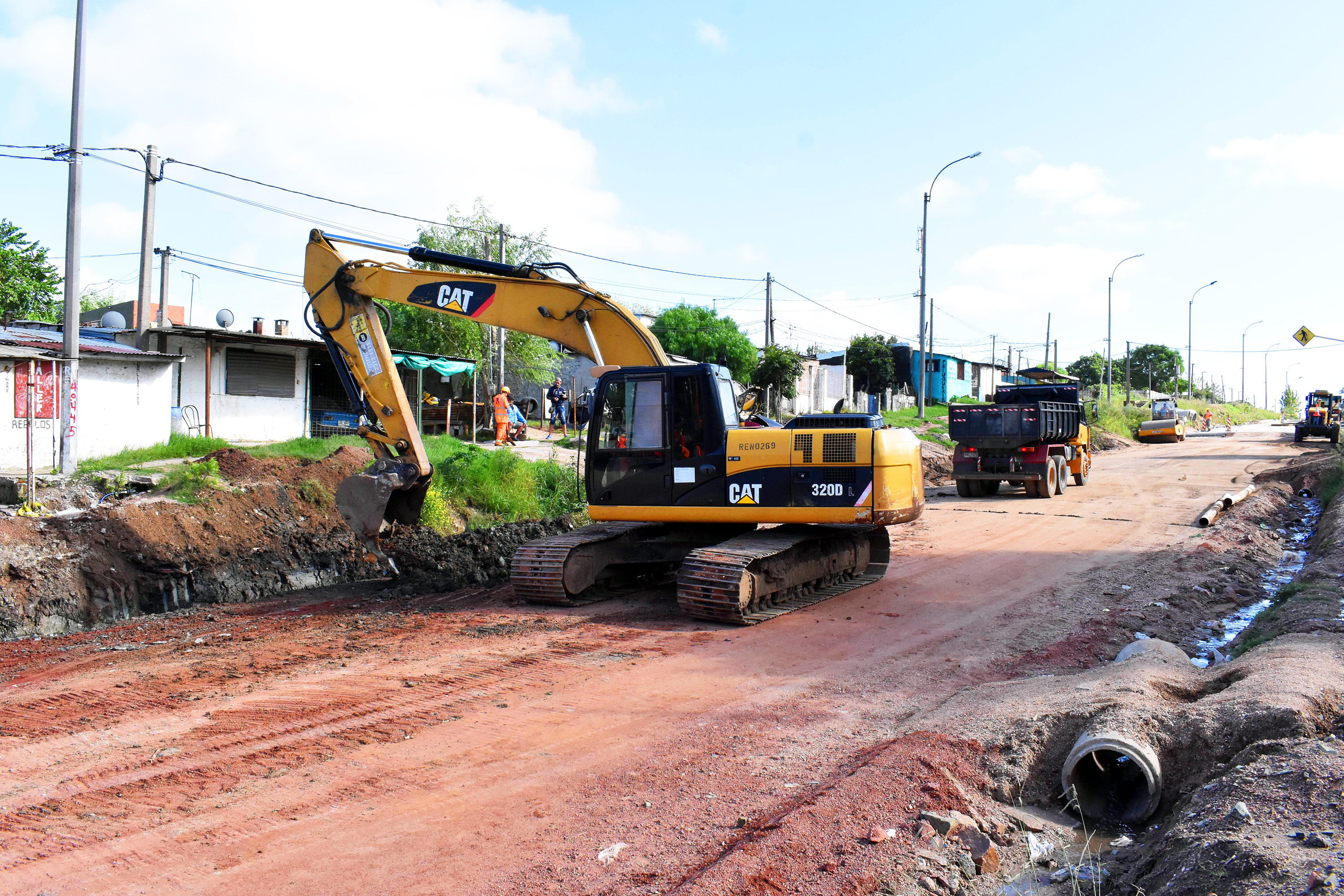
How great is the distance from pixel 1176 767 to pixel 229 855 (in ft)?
15.3

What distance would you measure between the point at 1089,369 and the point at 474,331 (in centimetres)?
7367

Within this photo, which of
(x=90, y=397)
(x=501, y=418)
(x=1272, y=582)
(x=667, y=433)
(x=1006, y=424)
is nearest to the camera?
(x=667, y=433)

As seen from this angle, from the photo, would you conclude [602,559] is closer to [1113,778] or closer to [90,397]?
[1113,778]

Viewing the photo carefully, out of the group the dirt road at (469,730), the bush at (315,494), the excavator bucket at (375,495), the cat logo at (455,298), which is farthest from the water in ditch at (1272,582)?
the bush at (315,494)

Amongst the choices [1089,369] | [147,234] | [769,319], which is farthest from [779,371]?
[1089,369]

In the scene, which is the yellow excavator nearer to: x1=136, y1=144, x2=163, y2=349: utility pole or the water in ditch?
the water in ditch

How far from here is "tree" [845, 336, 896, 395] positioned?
51094 mm

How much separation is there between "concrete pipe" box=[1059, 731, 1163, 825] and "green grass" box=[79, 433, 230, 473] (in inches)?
604

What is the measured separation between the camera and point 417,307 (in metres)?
10.0

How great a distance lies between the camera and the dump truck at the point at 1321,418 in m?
39.8

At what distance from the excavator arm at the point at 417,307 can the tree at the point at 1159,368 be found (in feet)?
337

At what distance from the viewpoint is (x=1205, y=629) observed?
888cm

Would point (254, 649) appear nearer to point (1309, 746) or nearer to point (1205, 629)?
point (1309, 746)

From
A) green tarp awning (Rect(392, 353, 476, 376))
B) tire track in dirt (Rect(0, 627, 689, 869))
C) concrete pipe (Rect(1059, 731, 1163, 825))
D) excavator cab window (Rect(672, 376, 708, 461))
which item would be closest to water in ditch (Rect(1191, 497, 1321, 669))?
concrete pipe (Rect(1059, 731, 1163, 825))
